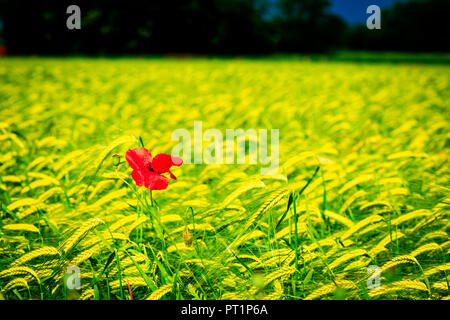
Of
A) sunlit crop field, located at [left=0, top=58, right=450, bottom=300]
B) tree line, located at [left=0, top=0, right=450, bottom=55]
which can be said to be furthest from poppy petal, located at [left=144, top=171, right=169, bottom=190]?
tree line, located at [left=0, top=0, right=450, bottom=55]

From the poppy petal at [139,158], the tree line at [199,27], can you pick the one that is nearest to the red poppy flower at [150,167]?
the poppy petal at [139,158]

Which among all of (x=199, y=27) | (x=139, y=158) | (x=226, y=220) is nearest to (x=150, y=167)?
(x=139, y=158)

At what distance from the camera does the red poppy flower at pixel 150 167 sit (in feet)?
3.04

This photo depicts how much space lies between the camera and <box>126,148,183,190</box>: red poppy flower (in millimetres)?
927

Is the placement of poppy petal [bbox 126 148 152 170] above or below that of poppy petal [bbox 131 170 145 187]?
above

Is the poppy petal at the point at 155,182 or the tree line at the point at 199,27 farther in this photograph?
the tree line at the point at 199,27

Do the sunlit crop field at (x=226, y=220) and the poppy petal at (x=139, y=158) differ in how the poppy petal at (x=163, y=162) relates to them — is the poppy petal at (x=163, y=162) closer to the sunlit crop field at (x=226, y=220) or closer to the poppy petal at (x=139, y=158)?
the poppy petal at (x=139, y=158)

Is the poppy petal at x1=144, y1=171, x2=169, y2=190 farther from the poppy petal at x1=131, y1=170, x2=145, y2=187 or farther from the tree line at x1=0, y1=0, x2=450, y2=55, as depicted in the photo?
the tree line at x1=0, y1=0, x2=450, y2=55

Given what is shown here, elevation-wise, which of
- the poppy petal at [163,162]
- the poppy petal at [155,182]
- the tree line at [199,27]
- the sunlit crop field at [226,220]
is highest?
the tree line at [199,27]

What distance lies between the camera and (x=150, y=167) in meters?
0.97

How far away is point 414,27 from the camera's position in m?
30.9
